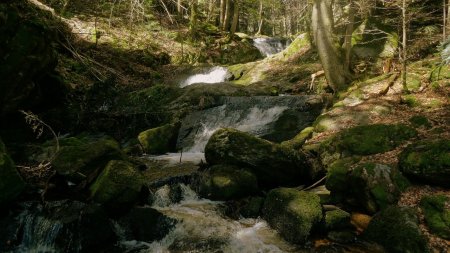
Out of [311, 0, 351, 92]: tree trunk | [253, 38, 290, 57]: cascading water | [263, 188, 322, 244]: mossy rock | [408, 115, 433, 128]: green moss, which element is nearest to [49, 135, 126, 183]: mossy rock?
[263, 188, 322, 244]: mossy rock

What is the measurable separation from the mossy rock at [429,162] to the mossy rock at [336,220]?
56.9 inches

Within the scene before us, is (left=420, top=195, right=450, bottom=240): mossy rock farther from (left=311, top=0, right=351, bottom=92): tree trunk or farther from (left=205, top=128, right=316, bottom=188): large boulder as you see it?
(left=311, top=0, right=351, bottom=92): tree trunk

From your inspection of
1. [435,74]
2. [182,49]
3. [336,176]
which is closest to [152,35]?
[182,49]

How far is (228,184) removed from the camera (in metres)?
7.38

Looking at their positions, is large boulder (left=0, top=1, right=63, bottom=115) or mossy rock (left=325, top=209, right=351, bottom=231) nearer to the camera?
mossy rock (left=325, top=209, right=351, bottom=231)

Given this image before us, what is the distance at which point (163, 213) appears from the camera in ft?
22.3

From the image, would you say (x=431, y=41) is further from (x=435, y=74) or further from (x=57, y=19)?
(x=57, y=19)

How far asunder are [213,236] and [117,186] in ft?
6.39

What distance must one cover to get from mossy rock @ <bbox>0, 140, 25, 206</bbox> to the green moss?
8196 millimetres

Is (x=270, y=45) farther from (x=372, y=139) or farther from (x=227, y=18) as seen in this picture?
(x=372, y=139)

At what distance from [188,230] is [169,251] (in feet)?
1.79

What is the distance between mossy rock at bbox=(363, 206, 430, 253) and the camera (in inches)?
214

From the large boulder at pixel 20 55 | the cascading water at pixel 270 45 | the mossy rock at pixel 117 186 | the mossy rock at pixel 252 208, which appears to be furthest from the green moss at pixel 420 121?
the cascading water at pixel 270 45

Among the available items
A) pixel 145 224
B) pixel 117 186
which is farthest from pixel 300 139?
pixel 117 186
